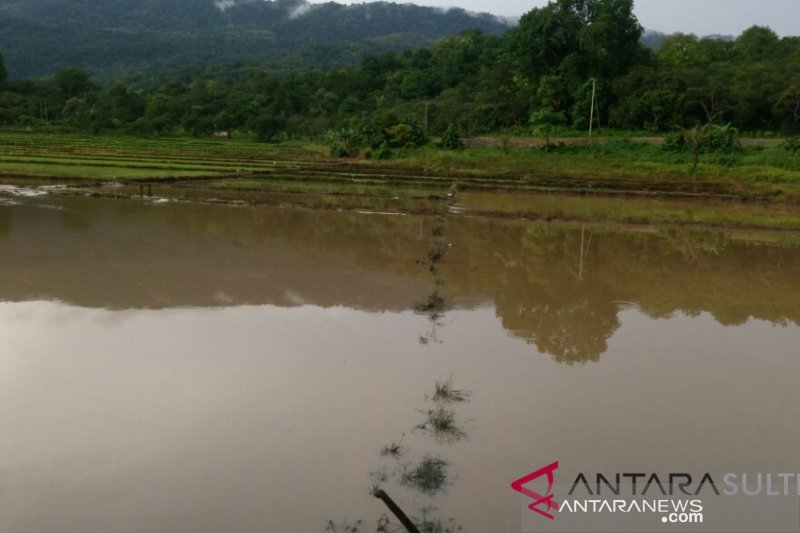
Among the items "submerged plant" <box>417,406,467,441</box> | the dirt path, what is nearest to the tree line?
the dirt path

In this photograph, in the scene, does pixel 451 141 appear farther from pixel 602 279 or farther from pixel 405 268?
pixel 602 279

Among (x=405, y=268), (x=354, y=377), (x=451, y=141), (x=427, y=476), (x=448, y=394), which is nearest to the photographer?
(x=427, y=476)

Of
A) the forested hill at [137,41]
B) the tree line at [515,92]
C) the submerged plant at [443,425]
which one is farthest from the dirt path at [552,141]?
the forested hill at [137,41]

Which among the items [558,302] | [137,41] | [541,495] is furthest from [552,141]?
[137,41]

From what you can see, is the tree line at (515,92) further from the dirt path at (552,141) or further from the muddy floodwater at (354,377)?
the muddy floodwater at (354,377)

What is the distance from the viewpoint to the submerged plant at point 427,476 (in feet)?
15.3

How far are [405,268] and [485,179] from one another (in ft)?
47.8

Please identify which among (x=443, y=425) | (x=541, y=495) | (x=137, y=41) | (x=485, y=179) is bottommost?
(x=541, y=495)

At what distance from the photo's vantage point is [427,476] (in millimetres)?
4742

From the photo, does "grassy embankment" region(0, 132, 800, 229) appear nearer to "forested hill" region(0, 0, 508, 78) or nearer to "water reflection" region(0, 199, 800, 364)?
"water reflection" region(0, 199, 800, 364)

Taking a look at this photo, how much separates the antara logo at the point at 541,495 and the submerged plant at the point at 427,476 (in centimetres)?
53

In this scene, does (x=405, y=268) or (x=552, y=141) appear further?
(x=552, y=141)

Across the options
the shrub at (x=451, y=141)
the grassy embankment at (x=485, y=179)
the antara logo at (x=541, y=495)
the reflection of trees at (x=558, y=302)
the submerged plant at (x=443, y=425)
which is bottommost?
the antara logo at (x=541, y=495)

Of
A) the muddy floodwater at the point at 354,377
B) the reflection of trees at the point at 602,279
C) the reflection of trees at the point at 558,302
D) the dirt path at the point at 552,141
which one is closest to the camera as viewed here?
the muddy floodwater at the point at 354,377
